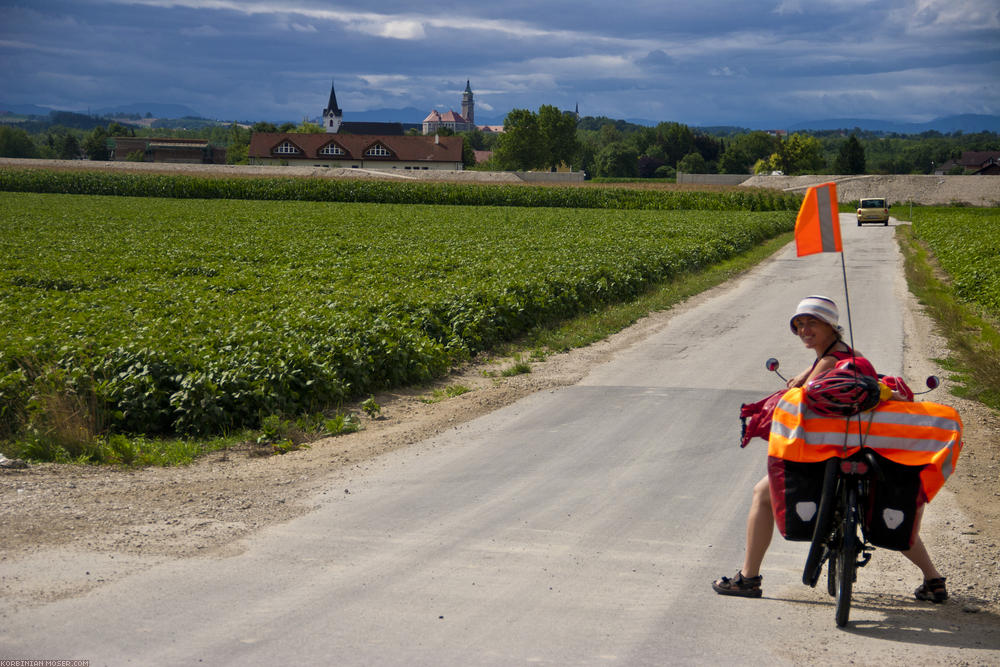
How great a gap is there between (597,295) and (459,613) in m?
14.5

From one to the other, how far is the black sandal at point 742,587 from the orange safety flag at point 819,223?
1888mm

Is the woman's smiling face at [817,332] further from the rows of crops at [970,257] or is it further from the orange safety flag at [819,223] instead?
the rows of crops at [970,257]

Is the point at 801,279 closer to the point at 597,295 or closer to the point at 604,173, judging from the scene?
the point at 597,295

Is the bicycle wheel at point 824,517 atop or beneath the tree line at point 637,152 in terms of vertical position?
beneath

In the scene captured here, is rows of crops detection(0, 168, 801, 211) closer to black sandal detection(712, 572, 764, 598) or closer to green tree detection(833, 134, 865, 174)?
black sandal detection(712, 572, 764, 598)

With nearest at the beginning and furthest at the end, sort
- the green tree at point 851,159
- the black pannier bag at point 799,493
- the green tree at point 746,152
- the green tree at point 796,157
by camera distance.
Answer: the black pannier bag at point 799,493
the green tree at point 851,159
the green tree at point 796,157
the green tree at point 746,152

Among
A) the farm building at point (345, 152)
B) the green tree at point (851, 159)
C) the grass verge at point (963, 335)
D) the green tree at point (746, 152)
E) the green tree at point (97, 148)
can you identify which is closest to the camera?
the grass verge at point (963, 335)

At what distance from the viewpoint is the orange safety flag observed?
5.18m

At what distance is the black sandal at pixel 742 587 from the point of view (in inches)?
197

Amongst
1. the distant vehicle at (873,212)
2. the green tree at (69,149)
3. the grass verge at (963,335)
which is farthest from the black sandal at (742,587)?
the green tree at (69,149)

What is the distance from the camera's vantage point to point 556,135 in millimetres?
151375

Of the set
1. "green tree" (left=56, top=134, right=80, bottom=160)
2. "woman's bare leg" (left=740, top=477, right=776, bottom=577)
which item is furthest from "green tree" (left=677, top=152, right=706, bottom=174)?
"woman's bare leg" (left=740, top=477, right=776, bottom=577)

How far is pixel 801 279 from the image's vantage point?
1016 inches

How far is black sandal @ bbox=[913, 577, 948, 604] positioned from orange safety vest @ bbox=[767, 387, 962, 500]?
0.73 meters
